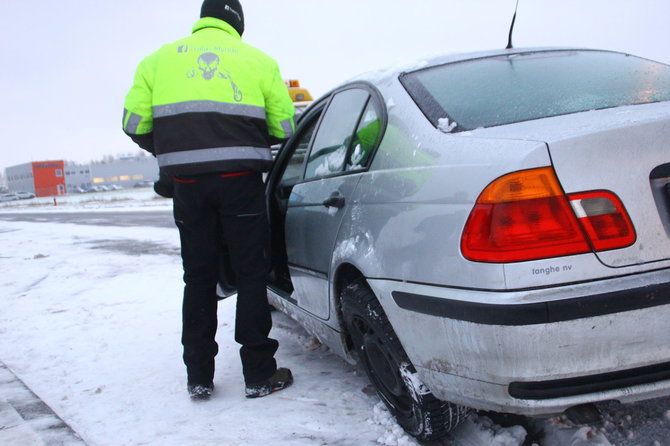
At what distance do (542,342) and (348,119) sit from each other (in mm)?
1500

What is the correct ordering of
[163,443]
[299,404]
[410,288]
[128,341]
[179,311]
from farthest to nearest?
[179,311], [128,341], [299,404], [163,443], [410,288]

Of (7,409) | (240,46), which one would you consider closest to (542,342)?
(240,46)

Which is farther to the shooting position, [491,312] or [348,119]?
[348,119]

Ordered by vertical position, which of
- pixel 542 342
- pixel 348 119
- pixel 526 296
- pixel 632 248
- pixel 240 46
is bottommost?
pixel 542 342

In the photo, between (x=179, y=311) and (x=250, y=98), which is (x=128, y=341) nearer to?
(x=179, y=311)

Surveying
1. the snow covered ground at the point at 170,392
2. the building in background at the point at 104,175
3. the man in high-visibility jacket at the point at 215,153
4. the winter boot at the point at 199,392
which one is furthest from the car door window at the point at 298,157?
the building in background at the point at 104,175

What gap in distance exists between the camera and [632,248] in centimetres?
150

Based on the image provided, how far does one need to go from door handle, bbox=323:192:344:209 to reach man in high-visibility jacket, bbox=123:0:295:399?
43 cm

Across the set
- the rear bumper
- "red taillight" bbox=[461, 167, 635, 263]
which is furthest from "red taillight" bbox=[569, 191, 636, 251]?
the rear bumper

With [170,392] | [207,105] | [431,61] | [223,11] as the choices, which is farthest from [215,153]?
[170,392]

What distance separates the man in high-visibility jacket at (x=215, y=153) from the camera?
2520 millimetres

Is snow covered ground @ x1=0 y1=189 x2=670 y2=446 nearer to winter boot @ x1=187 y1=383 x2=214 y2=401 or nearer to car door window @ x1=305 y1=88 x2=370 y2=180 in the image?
winter boot @ x1=187 y1=383 x2=214 y2=401

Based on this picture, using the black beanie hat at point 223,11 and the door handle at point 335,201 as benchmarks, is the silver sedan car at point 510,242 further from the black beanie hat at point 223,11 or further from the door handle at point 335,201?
the black beanie hat at point 223,11

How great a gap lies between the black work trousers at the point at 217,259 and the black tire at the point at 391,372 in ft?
1.96
